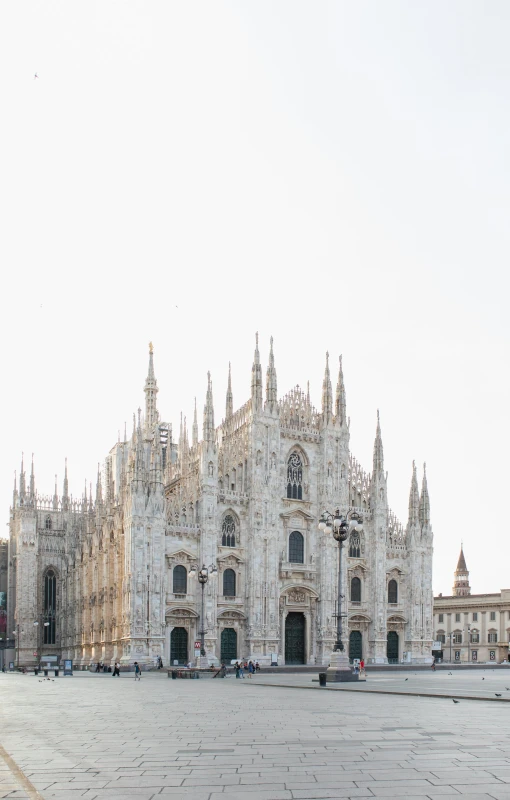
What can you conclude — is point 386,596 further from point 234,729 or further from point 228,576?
point 234,729

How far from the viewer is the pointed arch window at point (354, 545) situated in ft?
222

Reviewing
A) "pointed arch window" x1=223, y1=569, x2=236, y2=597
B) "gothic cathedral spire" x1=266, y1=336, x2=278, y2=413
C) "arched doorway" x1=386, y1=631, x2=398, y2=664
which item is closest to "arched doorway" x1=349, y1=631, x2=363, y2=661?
"arched doorway" x1=386, y1=631, x2=398, y2=664

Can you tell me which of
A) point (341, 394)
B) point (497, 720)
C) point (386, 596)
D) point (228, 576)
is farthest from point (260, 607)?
point (497, 720)

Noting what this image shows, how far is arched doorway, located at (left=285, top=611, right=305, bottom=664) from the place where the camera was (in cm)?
6475

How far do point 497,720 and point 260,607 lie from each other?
4608 centimetres

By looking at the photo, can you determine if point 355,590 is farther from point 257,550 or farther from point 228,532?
point 228,532

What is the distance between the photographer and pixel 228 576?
62.2 metres

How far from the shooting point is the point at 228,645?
203 ft

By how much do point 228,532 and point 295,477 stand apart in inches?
281

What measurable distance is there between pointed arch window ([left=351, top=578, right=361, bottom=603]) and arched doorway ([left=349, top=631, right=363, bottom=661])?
2.47m

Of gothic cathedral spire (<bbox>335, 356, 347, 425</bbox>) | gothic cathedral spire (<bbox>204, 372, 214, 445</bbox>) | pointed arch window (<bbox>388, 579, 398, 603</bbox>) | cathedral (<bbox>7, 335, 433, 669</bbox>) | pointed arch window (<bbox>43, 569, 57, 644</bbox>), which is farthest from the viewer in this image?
pointed arch window (<bbox>43, 569, 57, 644</bbox>)

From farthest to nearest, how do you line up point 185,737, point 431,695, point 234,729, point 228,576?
point 228,576 < point 431,695 < point 234,729 < point 185,737

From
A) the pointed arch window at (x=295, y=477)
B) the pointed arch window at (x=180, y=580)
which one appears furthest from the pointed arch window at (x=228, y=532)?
the pointed arch window at (x=295, y=477)

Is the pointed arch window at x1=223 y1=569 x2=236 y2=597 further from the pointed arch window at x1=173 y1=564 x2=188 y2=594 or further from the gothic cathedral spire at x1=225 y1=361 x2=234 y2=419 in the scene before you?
the gothic cathedral spire at x1=225 y1=361 x2=234 y2=419
